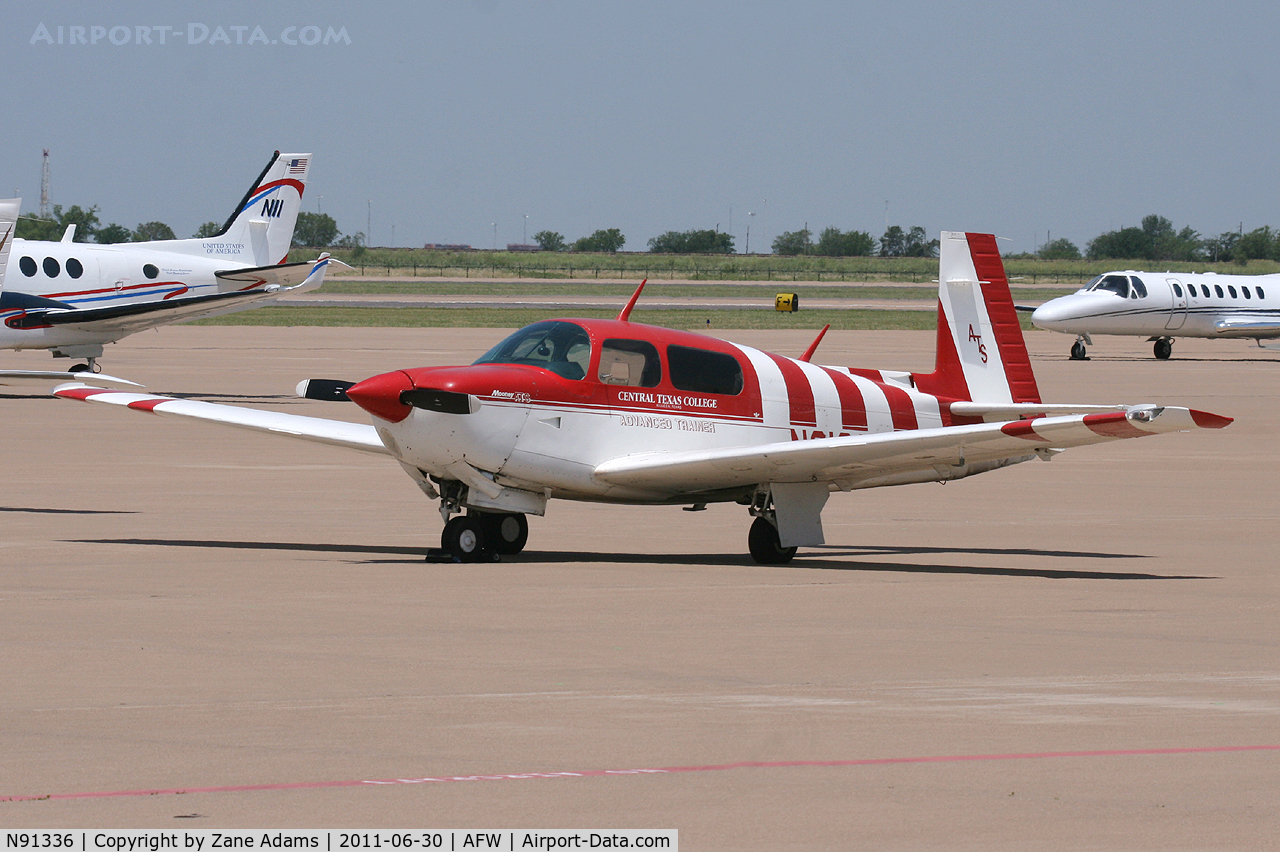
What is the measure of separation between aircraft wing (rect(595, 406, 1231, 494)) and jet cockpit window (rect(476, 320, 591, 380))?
0.82 metres

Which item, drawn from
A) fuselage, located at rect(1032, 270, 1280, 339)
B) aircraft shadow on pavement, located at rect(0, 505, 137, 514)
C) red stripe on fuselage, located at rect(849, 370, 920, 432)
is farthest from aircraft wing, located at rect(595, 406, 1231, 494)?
fuselage, located at rect(1032, 270, 1280, 339)

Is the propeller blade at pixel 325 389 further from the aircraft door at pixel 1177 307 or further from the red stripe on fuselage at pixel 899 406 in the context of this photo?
the aircraft door at pixel 1177 307

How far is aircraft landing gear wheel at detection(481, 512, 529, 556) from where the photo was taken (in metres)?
13.3

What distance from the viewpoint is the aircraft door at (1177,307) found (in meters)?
47.8

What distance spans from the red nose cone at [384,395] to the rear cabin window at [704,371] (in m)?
2.35

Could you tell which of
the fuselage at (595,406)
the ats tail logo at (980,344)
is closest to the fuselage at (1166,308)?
the ats tail logo at (980,344)

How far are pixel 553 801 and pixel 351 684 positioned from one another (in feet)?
7.87

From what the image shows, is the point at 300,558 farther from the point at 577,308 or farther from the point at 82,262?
the point at 577,308

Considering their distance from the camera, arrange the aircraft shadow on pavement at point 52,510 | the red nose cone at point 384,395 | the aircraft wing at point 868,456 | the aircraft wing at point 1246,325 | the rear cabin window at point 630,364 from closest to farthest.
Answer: the aircraft wing at point 868,456 → the red nose cone at point 384,395 → the rear cabin window at point 630,364 → the aircraft shadow on pavement at point 52,510 → the aircraft wing at point 1246,325

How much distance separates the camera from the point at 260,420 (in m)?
14.6

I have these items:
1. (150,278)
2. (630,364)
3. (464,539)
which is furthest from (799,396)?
(150,278)

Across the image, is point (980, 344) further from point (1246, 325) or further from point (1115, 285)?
point (1246, 325)

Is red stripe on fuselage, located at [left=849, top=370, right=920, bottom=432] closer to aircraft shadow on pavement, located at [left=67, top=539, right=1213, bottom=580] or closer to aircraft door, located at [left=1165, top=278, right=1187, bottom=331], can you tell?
aircraft shadow on pavement, located at [left=67, top=539, right=1213, bottom=580]

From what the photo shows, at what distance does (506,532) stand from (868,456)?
9.67 ft
